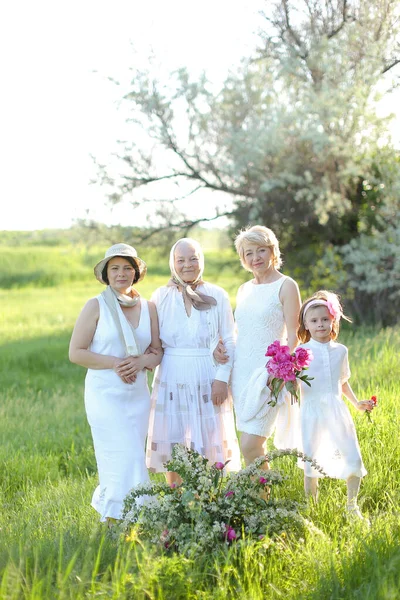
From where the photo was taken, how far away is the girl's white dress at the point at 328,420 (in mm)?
5246

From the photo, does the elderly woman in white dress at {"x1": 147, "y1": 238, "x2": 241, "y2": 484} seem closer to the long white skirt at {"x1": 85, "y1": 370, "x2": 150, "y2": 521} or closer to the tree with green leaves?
the long white skirt at {"x1": 85, "y1": 370, "x2": 150, "y2": 521}

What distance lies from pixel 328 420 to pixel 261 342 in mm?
837

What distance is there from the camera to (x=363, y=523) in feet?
15.4

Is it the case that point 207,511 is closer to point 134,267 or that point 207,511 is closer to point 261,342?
point 261,342

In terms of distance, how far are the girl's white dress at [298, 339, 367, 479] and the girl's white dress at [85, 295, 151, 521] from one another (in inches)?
48.6

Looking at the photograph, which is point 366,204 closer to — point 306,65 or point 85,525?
point 306,65

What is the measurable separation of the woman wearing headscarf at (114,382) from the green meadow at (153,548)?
36 centimetres

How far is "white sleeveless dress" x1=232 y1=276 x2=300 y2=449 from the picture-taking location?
18.8 feet

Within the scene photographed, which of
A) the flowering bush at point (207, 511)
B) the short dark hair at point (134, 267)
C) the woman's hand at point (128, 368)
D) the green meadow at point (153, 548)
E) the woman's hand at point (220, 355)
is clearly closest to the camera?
the green meadow at point (153, 548)

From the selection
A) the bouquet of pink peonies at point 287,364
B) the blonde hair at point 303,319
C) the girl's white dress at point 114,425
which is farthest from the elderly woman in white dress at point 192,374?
the bouquet of pink peonies at point 287,364

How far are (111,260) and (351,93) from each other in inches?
472

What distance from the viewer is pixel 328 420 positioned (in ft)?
17.4

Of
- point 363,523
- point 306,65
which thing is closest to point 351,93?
point 306,65

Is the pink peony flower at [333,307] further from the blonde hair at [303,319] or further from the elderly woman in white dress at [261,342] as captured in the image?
the elderly woman in white dress at [261,342]
